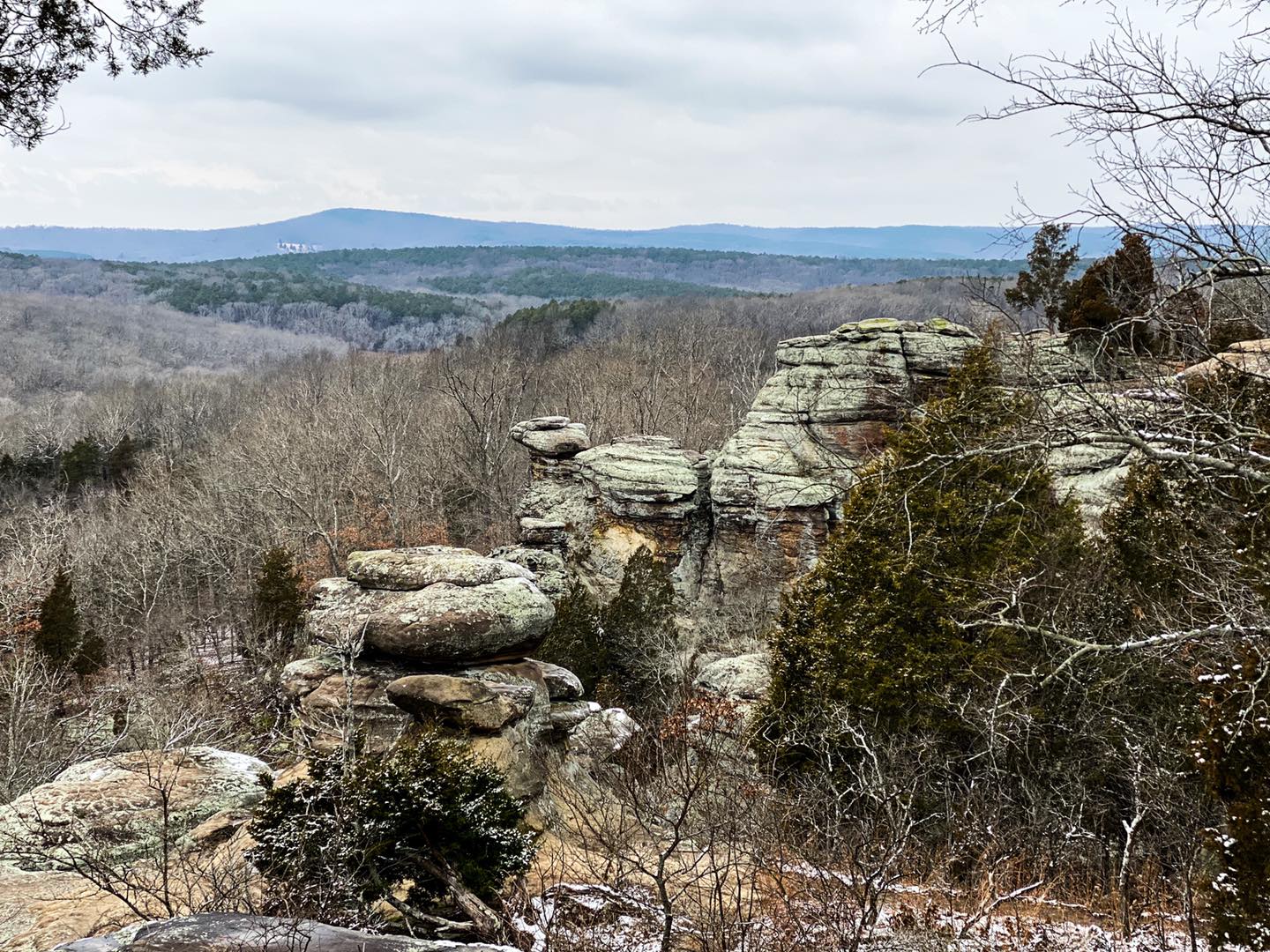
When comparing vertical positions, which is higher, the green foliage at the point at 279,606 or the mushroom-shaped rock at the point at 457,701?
the mushroom-shaped rock at the point at 457,701

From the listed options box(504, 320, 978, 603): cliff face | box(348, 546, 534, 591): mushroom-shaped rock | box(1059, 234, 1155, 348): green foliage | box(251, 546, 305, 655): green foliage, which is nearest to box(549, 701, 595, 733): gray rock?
box(348, 546, 534, 591): mushroom-shaped rock

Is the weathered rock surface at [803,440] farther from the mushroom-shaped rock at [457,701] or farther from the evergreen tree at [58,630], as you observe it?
the evergreen tree at [58,630]

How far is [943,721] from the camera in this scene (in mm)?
12836

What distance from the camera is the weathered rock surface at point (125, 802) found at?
8586mm

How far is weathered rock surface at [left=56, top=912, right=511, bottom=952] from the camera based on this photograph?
4.80 meters

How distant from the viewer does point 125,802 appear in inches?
384

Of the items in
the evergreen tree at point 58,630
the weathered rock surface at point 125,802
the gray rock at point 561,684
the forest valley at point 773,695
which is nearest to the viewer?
the forest valley at point 773,695

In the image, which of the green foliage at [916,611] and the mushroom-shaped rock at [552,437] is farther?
the mushroom-shaped rock at [552,437]

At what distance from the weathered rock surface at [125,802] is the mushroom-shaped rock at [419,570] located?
117 inches

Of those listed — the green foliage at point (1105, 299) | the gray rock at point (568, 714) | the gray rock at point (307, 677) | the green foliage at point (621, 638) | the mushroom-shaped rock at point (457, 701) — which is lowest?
the green foliage at point (621, 638)

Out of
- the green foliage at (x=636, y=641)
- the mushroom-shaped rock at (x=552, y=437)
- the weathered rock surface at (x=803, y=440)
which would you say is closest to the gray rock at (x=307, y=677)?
the green foliage at (x=636, y=641)

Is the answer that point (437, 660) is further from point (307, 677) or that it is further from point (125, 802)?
point (125, 802)

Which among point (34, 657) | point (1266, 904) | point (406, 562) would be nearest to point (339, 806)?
point (406, 562)

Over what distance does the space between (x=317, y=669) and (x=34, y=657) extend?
48.6ft
